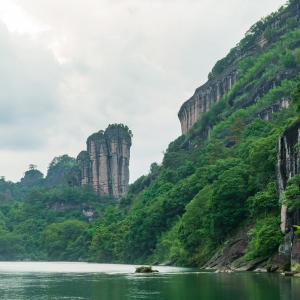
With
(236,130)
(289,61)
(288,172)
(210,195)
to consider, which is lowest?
(210,195)

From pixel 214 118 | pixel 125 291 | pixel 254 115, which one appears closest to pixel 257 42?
pixel 214 118

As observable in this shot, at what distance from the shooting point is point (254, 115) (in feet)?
394

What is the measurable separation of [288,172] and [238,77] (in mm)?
93702

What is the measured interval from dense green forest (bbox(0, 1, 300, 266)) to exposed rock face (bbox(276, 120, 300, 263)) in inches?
69.0

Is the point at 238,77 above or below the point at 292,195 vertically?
above

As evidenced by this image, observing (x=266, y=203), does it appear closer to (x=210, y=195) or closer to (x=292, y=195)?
(x=292, y=195)

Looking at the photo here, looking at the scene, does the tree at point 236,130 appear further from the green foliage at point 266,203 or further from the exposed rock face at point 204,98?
the green foliage at point 266,203

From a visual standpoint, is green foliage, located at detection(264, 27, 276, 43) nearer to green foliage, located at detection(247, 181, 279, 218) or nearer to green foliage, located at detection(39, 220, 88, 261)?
green foliage, located at detection(39, 220, 88, 261)

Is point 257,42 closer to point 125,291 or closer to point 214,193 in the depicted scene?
point 214,193

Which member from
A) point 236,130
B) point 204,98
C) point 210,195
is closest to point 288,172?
point 210,195

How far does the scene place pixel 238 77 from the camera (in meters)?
148

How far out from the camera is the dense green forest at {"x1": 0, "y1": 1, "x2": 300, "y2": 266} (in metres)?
66.3

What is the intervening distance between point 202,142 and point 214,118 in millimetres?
6349

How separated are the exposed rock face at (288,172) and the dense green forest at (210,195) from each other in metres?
1.75
